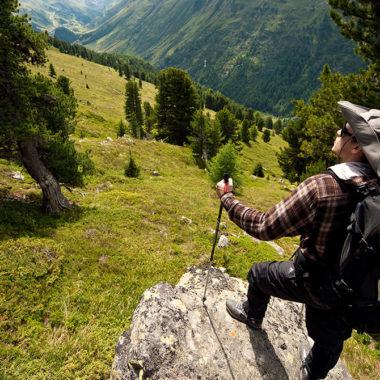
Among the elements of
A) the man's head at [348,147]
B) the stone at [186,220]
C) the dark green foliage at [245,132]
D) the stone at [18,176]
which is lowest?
the dark green foliage at [245,132]

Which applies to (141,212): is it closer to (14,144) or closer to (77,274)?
(77,274)

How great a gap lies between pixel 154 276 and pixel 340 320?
207 inches

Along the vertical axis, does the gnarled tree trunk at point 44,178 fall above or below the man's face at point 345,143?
below

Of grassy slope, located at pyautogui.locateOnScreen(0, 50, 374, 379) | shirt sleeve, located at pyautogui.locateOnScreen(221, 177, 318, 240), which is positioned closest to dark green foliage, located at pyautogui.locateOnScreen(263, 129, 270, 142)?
grassy slope, located at pyautogui.locateOnScreen(0, 50, 374, 379)

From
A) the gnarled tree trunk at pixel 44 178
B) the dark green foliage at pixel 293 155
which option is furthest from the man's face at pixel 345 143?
the dark green foliage at pixel 293 155

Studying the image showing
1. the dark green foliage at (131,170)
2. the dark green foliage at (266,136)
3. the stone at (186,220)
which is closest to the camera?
the stone at (186,220)

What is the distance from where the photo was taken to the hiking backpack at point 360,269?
77.5 inches

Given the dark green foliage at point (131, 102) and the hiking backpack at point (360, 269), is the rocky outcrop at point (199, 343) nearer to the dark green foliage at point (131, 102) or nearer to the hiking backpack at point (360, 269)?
the hiking backpack at point (360, 269)

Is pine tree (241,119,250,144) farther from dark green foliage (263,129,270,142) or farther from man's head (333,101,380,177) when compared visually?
man's head (333,101,380,177)

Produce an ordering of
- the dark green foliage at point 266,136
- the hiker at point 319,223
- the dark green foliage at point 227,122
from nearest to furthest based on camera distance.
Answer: the hiker at point 319,223
the dark green foliage at point 227,122
the dark green foliage at point 266,136

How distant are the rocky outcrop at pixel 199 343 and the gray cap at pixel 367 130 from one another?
377 centimetres

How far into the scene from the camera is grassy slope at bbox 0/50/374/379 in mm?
4105

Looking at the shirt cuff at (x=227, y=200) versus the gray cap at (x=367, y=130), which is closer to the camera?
the gray cap at (x=367, y=130)

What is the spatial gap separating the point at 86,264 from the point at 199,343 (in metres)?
4.58
